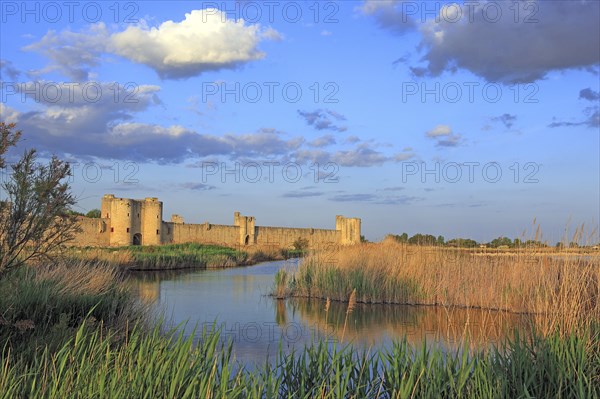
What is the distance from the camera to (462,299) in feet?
35.0

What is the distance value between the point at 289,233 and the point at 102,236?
14081mm

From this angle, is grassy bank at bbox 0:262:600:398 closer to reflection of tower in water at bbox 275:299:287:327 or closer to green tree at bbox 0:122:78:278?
green tree at bbox 0:122:78:278

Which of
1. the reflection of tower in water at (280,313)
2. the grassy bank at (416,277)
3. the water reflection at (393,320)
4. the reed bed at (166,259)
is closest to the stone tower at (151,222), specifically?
the reed bed at (166,259)

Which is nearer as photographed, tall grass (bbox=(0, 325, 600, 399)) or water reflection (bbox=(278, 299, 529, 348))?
tall grass (bbox=(0, 325, 600, 399))

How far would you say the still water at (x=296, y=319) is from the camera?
705 cm

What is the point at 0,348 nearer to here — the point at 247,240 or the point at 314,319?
the point at 314,319

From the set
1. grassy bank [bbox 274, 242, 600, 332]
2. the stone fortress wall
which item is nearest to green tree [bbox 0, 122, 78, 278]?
grassy bank [bbox 274, 242, 600, 332]

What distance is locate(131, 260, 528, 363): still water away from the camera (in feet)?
23.1

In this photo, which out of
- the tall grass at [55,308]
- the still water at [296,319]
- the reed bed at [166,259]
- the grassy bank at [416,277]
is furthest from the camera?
the reed bed at [166,259]

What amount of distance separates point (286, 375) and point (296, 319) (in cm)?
545

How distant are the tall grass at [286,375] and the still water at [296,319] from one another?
53.5 inches

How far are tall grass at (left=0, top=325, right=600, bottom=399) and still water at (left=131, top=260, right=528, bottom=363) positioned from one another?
1359mm

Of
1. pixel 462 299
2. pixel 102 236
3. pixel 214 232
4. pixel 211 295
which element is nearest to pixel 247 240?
pixel 214 232

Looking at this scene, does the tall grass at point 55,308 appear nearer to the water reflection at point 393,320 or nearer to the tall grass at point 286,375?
the tall grass at point 286,375
